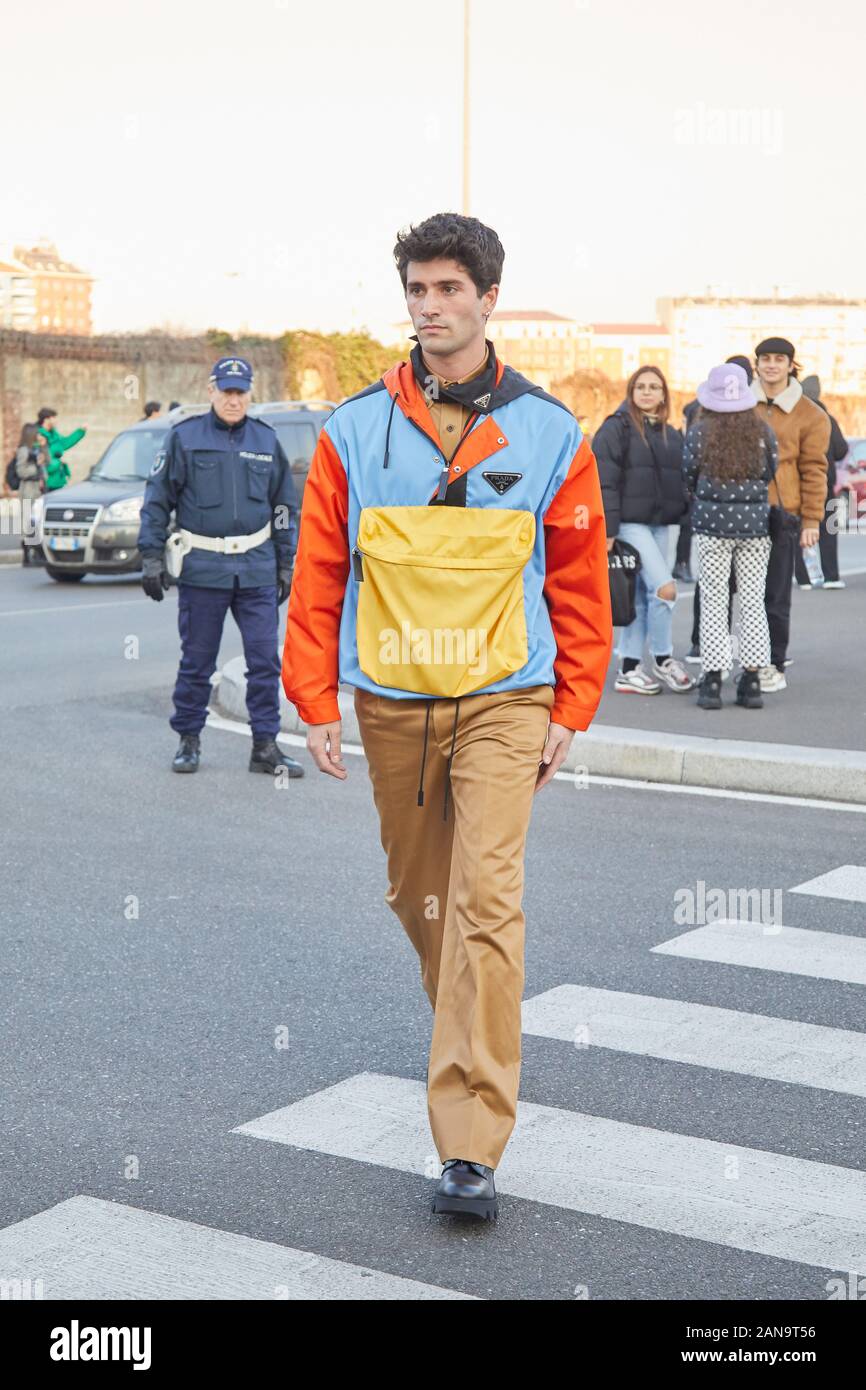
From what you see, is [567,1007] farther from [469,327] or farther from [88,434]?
[88,434]

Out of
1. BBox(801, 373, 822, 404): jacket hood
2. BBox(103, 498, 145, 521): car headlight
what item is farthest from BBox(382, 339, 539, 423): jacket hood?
BBox(103, 498, 145, 521): car headlight

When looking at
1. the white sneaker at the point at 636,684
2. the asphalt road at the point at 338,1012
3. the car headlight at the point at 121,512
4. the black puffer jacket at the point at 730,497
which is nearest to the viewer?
the asphalt road at the point at 338,1012

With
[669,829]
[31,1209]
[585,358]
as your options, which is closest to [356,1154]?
[31,1209]

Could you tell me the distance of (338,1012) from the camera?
5.14 m

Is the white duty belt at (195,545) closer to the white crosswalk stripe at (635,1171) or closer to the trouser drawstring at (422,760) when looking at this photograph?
the white crosswalk stripe at (635,1171)

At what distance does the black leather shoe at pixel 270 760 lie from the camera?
8.72 meters

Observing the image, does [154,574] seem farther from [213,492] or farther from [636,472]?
[636,472]

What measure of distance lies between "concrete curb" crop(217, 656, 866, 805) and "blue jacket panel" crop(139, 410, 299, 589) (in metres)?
0.91

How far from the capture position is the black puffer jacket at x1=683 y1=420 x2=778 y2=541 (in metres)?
9.67

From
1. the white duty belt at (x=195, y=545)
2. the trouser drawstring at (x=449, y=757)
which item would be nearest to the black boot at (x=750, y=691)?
the white duty belt at (x=195, y=545)

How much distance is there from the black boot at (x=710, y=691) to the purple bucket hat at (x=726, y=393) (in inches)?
55.2

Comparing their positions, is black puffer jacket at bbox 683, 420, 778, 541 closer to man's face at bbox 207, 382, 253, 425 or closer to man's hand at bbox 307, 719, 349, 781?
man's face at bbox 207, 382, 253, 425

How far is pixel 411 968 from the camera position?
5.56m

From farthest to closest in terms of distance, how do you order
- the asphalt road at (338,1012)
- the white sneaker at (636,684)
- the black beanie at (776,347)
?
the white sneaker at (636,684)
the black beanie at (776,347)
the asphalt road at (338,1012)
